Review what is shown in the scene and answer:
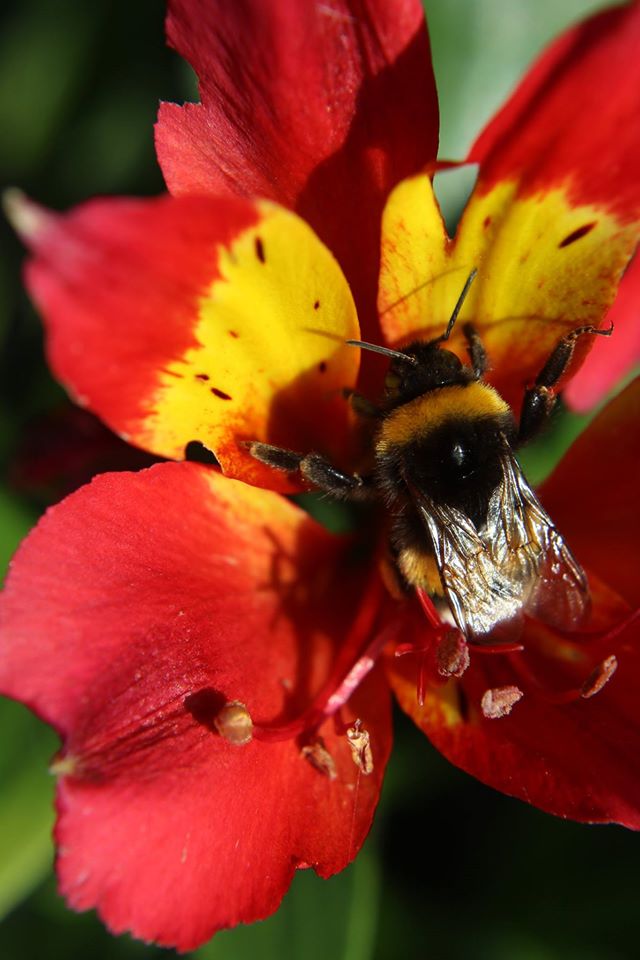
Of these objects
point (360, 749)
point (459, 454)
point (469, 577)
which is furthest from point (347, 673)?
point (459, 454)

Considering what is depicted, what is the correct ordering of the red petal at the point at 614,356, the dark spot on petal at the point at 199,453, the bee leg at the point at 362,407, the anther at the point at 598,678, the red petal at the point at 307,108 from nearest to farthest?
the red petal at the point at 307,108 < the anther at the point at 598,678 < the bee leg at the point at 362,407 < the red petal at the point at 614,356 < the dark spot on petal at the point at 199,453

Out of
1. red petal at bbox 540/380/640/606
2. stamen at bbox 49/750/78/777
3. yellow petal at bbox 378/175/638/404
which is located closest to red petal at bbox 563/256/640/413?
red petal at bbox 540/380/640/606

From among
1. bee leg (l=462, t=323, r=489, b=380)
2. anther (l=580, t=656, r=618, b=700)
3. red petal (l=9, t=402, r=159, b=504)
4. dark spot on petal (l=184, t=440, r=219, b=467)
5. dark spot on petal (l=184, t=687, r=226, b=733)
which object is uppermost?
bee leg (l=462, t=323, r=489, b=380)

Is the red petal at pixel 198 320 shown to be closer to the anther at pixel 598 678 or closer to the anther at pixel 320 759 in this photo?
the anther at pixel 320 759

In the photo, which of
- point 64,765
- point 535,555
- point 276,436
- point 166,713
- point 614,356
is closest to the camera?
point 64,765

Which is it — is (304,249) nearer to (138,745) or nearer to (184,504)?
(184,504)

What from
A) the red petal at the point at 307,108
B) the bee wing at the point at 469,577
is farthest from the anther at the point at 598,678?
the red petal at the point at 307,108

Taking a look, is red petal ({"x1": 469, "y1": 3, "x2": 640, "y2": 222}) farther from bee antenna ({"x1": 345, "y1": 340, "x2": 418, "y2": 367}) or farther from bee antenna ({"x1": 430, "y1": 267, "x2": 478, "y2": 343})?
bee antenna ({"x1": 345, "y1": 340, "x2": 418, "y2": 367})

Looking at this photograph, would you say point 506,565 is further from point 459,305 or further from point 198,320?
point 198,320
